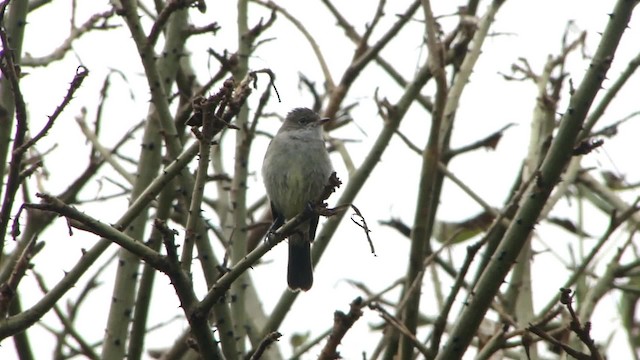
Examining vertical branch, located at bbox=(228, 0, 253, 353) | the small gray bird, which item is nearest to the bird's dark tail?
the small gray bird

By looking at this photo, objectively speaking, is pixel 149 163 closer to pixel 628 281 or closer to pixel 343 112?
pixel 343 112

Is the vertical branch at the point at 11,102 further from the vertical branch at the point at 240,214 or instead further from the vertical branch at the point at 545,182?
the vertical branch at the point at 545,182

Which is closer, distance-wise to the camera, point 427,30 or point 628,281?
point 427,30

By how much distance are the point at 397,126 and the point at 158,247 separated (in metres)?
1.72

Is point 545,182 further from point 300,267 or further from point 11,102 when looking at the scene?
point 11,102

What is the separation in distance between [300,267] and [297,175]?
0.73 meters

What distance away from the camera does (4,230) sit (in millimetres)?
3869

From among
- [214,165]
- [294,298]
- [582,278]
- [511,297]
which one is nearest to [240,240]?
[294,298]

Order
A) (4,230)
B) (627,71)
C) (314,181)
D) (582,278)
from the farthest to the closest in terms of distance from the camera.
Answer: (314,181)
(582,278)
(627,71)
(4,230)

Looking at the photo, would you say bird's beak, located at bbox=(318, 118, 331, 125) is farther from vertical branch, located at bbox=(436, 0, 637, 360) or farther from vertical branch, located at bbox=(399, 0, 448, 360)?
vertical branch, located at bbox=(436, 0, 637, 360)

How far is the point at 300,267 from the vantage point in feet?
20.2

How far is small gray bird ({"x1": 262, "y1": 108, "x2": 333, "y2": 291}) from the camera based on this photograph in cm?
652

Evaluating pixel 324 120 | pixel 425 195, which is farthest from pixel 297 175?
pixel 425 195

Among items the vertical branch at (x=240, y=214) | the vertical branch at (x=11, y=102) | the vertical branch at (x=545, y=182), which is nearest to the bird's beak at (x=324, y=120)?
the vertical branch at (x=240, y=214)
